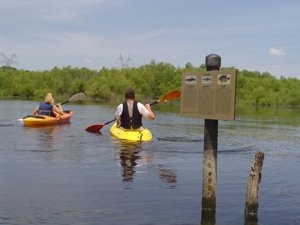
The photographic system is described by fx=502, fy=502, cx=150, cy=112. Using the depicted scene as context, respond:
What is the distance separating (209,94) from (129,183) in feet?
11.5

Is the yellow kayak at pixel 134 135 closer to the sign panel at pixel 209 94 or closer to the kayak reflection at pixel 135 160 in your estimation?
the kayak reflection at pixel 135 160

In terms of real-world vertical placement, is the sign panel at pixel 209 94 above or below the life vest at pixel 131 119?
above

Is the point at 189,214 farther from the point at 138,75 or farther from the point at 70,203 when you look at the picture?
the point at 138,75

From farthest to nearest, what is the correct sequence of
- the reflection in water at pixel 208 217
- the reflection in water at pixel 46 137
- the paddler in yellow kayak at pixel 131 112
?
the reflection in water at pixel 46 137
the paddler in yellow kayak at pixel 131 112
the reflection in water at pixel 208 217

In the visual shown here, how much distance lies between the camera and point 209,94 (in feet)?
24.7

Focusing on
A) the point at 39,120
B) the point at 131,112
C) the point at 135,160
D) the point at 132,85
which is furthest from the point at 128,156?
the point at 132,85

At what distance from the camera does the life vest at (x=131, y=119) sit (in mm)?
15979

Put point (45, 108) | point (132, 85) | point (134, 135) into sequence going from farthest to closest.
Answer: point (132, 85)
point (45, 108)
point (134, 135)

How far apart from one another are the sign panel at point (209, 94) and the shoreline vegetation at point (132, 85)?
96685mm

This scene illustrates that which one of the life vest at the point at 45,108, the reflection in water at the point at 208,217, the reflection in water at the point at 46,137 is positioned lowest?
the reflection in water at the point at 208,217

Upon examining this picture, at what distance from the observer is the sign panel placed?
286 inches

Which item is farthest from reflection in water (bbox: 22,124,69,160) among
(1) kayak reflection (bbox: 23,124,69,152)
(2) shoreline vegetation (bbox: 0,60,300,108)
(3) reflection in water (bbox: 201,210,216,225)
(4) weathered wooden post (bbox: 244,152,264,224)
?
(2) shoreline vegetation (bbox: 0,60,300,108)

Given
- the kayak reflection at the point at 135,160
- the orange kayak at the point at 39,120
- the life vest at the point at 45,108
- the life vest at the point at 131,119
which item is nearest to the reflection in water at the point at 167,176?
the kayak reflection at the point at 135,160

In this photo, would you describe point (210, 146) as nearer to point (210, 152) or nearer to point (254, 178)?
point (210, 152)
